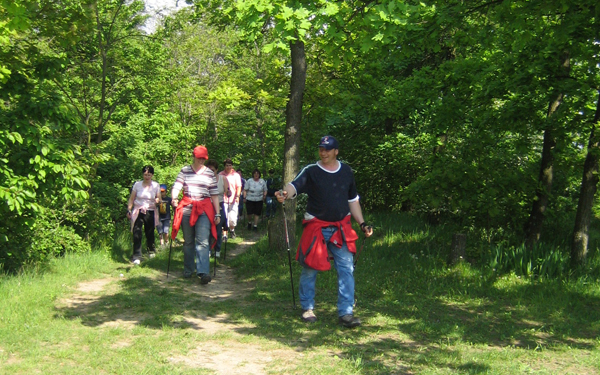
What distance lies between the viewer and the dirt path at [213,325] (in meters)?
5.17

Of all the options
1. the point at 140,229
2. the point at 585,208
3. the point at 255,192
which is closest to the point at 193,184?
the point at 140,229

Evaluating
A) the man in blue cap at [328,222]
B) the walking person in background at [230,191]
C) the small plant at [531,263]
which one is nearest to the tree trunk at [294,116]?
the walking person in background at [230,191]

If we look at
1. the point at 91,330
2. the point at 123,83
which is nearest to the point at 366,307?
the point at 91,330

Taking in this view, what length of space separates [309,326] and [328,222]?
3.83ft

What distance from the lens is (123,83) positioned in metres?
13.7

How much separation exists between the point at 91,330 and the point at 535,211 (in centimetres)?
861

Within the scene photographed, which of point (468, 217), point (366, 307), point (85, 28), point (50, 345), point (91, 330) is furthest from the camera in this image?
point (468, 217)

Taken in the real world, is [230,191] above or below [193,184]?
below

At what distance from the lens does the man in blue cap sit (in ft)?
21.2

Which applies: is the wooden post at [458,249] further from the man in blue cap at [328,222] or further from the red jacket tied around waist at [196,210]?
the red jacket tied around waist at [196,210]

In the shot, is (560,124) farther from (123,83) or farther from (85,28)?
(123,83)

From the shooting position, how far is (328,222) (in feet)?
21.5

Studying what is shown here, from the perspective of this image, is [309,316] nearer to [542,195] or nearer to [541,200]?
[542,195]

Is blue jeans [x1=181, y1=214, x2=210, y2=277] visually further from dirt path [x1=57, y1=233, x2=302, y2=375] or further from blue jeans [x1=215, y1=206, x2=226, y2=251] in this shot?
blue jeans [x1=215, y1=206, x2=226, y2=251]
